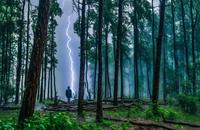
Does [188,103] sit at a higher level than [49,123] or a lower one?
higher

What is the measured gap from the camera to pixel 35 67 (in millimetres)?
11430

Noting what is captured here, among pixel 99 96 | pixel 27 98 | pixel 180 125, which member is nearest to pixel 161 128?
pixel 180 125

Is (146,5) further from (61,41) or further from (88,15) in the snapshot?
(61,41)

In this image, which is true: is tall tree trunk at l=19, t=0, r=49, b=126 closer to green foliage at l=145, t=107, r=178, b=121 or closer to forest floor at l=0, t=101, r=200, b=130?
forest floor at l=0, t=101, r=200, b=130

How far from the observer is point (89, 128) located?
13953 mm

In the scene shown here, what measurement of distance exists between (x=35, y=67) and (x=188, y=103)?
575 inches

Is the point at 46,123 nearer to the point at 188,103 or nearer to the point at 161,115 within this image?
the point at 161,115

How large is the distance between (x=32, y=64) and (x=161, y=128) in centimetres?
723

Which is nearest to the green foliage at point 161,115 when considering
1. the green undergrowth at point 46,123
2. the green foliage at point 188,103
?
the green foliage at point 188,103

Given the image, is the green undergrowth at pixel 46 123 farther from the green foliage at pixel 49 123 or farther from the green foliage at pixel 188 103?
the green foliage at pixel 188 103

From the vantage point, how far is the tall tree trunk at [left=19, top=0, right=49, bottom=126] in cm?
1112

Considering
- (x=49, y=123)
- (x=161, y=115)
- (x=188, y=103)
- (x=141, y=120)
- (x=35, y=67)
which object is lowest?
(x=141, y=120)

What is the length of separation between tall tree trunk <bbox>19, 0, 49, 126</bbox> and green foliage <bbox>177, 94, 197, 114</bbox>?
14.2 m

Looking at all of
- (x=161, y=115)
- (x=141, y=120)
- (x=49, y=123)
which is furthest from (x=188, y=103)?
(x=49, y=123)
